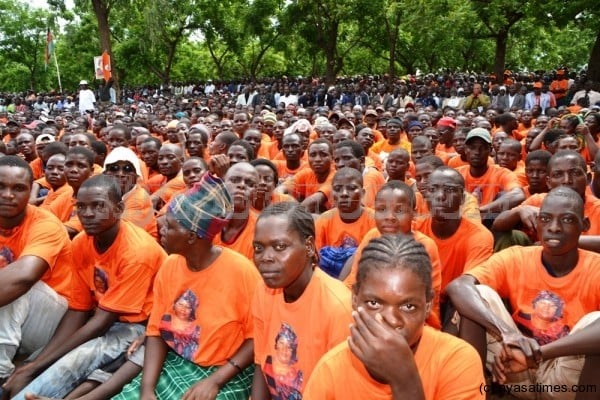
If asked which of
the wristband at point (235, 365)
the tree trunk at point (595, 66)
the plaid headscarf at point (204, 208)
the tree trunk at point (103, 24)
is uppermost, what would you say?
the tree trunk at point (103, 24)

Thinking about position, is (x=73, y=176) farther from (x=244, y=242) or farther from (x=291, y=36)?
(x=291, y=36)

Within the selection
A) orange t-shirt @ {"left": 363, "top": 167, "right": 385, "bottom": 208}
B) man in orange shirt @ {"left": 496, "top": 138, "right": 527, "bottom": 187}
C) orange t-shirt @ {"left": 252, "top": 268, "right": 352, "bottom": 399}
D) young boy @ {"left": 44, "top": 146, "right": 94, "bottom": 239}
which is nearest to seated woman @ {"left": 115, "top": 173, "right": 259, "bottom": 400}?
orange t-shirt @ {"left": 252, "top": 268, "right": 352, "bottom": 399}

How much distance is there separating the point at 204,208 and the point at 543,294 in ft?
5.58

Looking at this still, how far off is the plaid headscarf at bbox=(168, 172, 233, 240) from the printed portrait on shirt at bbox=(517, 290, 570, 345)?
1.58m

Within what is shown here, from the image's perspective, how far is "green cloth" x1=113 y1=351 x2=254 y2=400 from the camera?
8.89 ft

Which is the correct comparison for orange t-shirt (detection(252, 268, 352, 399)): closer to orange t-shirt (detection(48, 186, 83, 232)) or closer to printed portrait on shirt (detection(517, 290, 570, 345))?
printed portrait on shirt (detection(517, 290, 570, 345))

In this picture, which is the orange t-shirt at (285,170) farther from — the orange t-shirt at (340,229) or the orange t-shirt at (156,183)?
the orange t-shirt at (340,229)

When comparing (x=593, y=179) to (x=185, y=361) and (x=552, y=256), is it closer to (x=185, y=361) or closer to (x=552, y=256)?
(x=552, y=256)

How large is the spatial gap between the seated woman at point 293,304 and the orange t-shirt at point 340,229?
→ 146cm

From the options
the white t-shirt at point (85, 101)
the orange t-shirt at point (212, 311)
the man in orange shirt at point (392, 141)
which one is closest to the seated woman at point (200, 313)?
the orange t-shirt at point (212, 311)

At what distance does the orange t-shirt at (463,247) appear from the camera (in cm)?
348

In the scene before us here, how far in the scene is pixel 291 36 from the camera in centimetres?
2470

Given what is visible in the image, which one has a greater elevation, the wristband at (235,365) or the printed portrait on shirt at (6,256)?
the printed portrait on shirt at (6,256)

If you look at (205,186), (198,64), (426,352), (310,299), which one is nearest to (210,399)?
(310,299)
